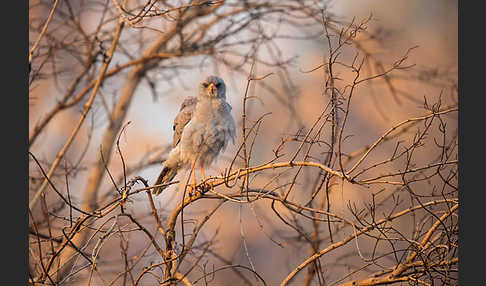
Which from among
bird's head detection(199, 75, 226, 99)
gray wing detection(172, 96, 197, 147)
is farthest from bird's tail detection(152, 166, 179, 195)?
bird's head detection(199, 75, 226, 99)

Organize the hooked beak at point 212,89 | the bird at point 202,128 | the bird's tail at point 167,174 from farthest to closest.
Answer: the bird's tail at point 167,174 < the hooked beak at point 212,89 < the bird at point 202,128

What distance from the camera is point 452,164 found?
8.32ft

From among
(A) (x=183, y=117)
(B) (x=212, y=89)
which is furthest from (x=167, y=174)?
(B) (x=212, y=89)

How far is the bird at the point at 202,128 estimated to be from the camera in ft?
13.2

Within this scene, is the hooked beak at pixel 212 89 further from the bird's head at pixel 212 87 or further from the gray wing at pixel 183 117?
the gray wing at pixel 183 117

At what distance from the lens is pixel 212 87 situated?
4.14 meters

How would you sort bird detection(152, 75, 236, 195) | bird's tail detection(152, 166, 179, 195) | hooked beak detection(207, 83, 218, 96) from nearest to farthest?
bird detection(152, 75, 236, 195) → hooked beak detection(207, 83, 218, 96) → bird's tail detection(152, 166, 179, 195)

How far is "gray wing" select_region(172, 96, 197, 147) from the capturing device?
418cm

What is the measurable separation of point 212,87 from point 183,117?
352 millimetres

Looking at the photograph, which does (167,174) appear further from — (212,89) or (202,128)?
(212,89)

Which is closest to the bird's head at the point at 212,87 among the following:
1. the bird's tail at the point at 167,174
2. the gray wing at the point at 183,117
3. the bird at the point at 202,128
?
the bird at the point at 202,128

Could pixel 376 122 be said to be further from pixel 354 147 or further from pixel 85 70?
pixel 85 70

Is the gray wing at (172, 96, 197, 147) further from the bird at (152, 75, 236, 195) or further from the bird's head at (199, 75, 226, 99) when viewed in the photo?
the bird's head at (199, 75, 226, 99)
